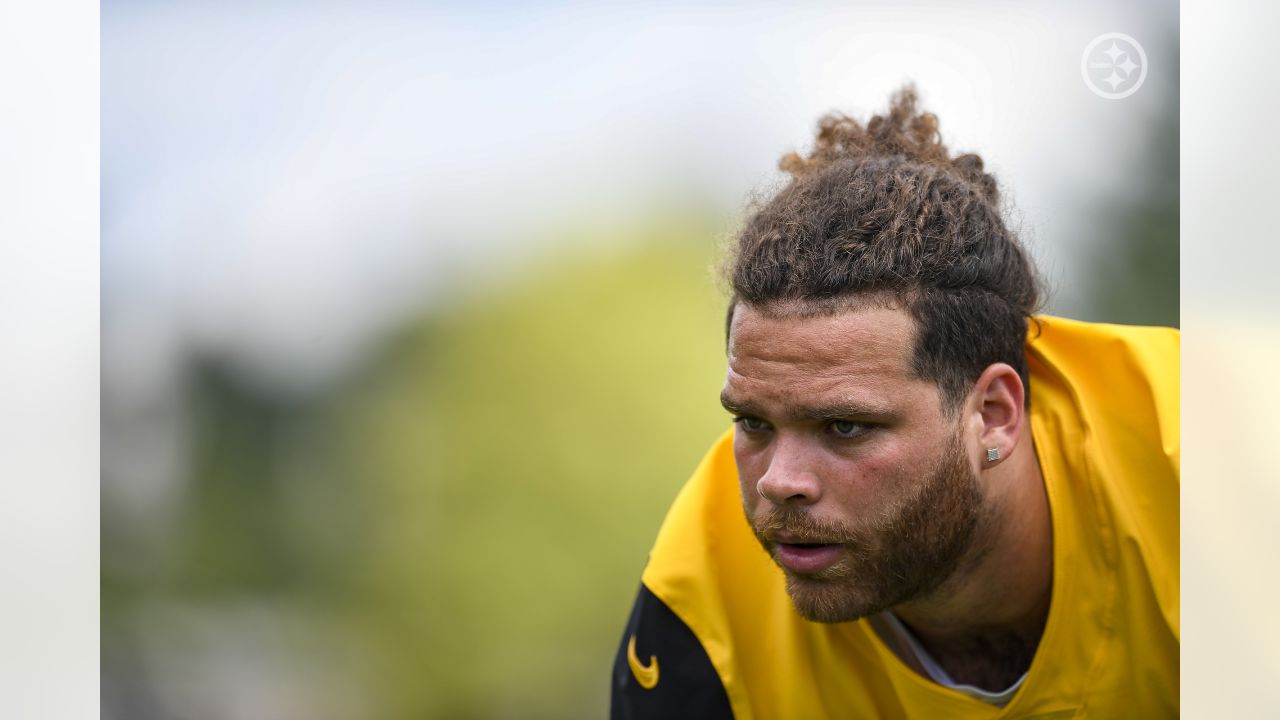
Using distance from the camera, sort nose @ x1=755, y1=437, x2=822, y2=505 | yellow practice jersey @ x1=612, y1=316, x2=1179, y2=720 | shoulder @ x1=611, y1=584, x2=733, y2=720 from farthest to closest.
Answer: shoulder @ x1=611, y1=584, x2=733, y2=720 < yellow practice jersey @ x1=612, y1=316, x2=1179, y2=720 < nose @ x1=755, y1=437, x2=822, y2=505

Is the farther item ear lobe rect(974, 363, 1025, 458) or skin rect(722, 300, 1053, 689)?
ear lobe rect(974, 363, 1025, 458)

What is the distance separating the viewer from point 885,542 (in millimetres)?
1495

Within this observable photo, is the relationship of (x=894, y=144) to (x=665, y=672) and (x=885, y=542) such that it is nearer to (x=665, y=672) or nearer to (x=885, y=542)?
(x=885, y=542)

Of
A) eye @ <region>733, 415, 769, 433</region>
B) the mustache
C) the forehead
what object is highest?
the forehead

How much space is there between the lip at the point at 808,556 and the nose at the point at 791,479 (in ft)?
0.26

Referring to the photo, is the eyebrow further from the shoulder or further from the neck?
the shoulder

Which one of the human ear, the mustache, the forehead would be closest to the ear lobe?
the human ear

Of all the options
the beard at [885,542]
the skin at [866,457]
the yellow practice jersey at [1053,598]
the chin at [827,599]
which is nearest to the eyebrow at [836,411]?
the skin at [866,457]

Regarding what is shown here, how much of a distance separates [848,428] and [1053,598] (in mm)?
457

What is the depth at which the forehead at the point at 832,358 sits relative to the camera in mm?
1456

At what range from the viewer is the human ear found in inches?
62.1

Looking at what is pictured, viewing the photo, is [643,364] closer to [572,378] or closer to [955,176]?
[572,378]

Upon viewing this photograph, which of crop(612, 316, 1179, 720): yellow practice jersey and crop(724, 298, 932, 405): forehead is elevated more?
crop(724, 298, 932, 405): forehead

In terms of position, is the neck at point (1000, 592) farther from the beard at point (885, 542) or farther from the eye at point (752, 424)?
the eye at point (752, 424)
